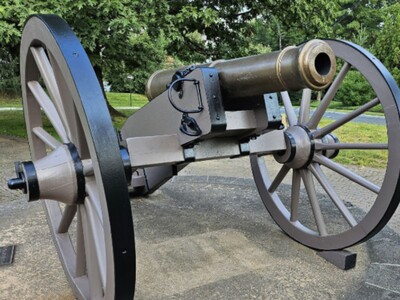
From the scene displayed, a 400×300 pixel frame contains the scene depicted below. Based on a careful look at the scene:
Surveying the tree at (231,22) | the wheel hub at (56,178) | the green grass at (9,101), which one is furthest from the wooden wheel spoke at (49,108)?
the green grass at (9,101)

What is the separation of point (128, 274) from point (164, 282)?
3.97ft

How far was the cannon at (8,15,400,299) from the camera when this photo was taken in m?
1.67

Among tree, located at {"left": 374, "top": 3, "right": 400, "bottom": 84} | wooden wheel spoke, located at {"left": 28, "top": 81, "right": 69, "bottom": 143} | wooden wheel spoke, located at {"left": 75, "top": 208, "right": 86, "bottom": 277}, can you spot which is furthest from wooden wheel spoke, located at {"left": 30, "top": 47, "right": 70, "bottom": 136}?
tree, located at {"left": 374, "top": 3, "right": 400, "bottom": 84}

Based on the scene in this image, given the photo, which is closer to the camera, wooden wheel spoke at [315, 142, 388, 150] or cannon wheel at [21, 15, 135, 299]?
cannon wheel at [21, 15, 135, 299]

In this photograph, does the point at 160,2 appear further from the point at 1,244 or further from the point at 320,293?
the point at 320,293

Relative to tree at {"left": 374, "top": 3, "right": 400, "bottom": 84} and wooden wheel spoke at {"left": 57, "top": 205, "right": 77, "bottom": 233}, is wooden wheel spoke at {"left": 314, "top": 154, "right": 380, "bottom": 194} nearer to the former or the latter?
wooden wheel spoke at {"left": 57, "top": 205, "right": 77, "bottom": 233}

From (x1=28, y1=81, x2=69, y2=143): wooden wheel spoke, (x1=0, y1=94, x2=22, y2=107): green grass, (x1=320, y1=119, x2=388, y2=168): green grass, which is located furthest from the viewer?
(x1=0, y1=94, x2=22, y2=107): green grass

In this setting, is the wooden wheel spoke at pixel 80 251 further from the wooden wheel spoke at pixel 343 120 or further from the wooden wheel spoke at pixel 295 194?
the wooden wheel spoke at pixel 343 120

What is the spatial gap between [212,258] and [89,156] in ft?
4.85

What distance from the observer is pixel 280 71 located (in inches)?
80.0

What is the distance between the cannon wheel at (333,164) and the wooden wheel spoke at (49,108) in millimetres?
1633

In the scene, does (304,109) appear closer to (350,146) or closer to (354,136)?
(350,146)

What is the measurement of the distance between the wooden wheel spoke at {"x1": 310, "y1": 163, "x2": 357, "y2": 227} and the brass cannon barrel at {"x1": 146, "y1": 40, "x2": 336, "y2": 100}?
120cm

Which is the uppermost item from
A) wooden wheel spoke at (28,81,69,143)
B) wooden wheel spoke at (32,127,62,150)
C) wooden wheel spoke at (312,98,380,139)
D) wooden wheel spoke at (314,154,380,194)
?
wooden wheel spoke at (28,81,69,143)
